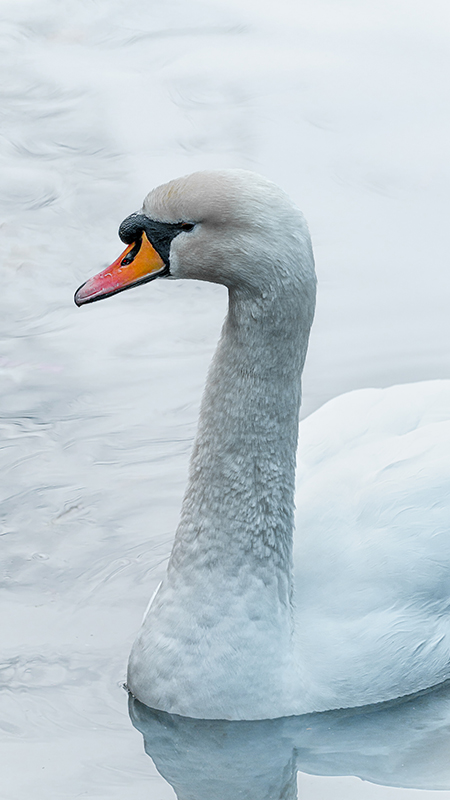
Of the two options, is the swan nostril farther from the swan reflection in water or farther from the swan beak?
the swan reflection in water

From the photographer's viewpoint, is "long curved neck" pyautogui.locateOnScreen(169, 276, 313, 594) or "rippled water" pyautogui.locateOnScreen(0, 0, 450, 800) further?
"rippled water" pyautogui.locateOnScreen(0, 0, 450, 800)

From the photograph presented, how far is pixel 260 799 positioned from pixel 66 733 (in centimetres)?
65

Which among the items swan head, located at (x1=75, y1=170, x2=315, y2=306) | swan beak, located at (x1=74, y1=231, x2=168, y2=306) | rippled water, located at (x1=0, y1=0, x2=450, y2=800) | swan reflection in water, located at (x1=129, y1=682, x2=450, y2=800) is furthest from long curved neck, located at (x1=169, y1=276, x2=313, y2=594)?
rippled water, located at (x1=0, y1=0, x2=450, y2=800)

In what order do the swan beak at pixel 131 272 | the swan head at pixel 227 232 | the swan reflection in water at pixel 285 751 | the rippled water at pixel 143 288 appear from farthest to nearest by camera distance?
the rippled water at pixel 143 288
the swan reflection in water at pixel 285 751
the swan beak at pixel 131 272
the swan head at pixel 227 232

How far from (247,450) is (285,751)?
3.09 feet

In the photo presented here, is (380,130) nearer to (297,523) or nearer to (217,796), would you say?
(297,523)

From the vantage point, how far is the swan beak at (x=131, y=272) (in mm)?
3592

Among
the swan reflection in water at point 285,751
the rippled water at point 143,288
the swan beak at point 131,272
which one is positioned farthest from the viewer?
the rippled water at point 143,288

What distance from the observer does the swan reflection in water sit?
3.83 metres

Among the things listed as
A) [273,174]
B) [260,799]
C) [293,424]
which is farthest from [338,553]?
[273,174]

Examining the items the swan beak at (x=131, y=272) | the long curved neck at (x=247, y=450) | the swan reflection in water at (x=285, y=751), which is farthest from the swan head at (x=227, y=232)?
the swan reflection in water at (x=285, y=751)

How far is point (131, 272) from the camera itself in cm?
361

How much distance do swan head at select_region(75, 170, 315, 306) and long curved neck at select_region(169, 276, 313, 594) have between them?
107mm

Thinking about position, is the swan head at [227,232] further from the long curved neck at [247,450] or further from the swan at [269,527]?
the long curved neck at [247,450]
